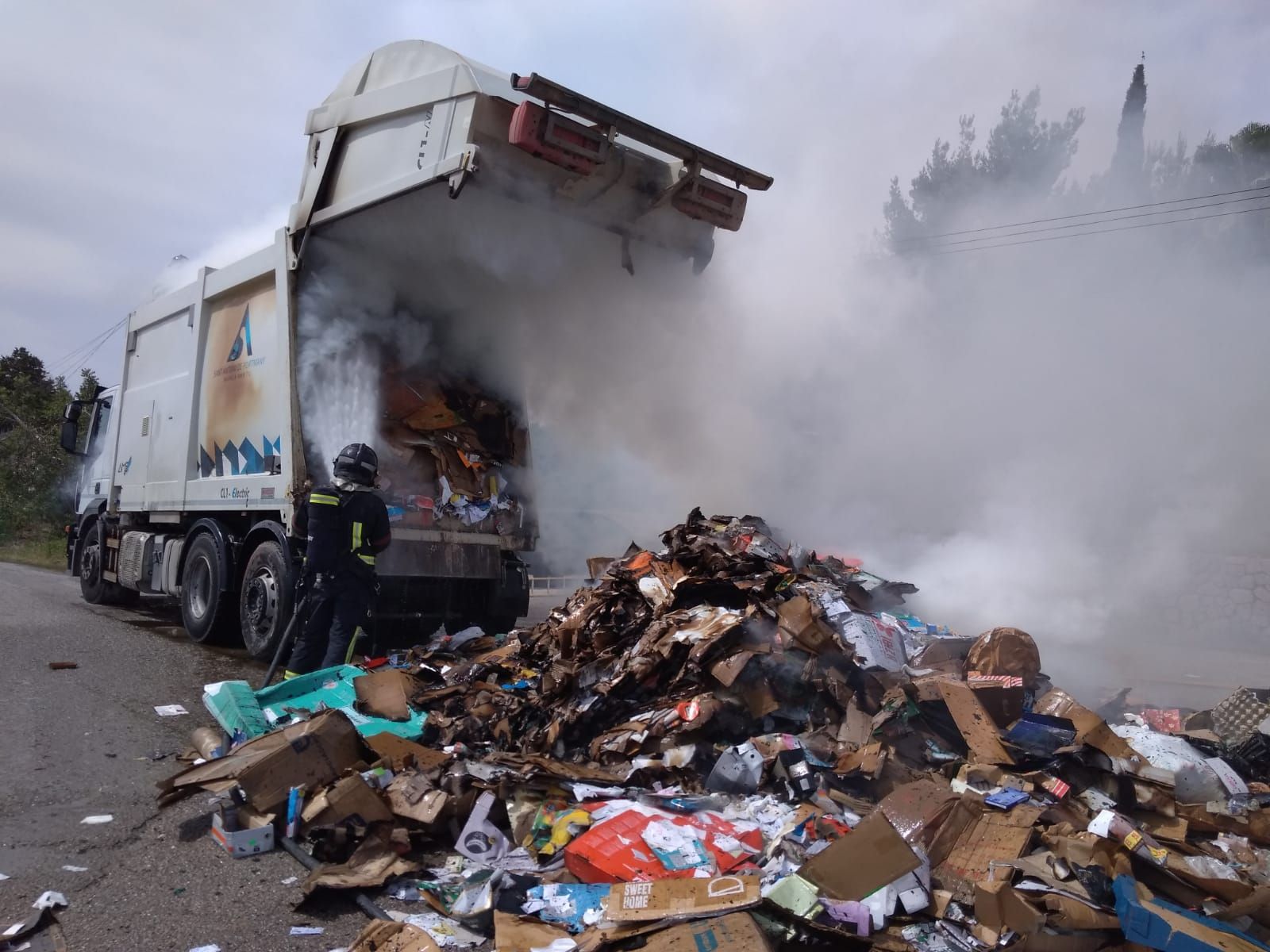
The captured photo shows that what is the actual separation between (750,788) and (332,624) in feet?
9.67

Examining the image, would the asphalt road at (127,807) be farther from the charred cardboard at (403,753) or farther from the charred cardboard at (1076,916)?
the charred cardboard at (1076,916)

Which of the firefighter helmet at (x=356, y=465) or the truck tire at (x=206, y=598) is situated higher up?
the firefighter helmet at (x=356, y=465)

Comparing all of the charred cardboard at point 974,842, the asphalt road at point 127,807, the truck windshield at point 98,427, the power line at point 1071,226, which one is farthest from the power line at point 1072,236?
the truck windshield at point 98,427

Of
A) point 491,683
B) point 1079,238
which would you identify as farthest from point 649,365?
point 1079,238

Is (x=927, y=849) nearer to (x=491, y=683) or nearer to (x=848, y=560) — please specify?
(x=491, y=683)

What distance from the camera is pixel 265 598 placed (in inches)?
233

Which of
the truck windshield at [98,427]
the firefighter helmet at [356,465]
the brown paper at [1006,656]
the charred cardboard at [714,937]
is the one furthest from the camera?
the truck windshield at [98,427]

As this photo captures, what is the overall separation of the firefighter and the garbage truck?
1.01ft

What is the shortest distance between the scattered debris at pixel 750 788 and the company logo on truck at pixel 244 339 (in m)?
3.08

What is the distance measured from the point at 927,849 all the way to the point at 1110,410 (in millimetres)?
9266

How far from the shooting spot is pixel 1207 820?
322cm

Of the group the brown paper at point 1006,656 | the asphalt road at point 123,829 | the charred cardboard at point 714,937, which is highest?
the brown paper at point 1006,656

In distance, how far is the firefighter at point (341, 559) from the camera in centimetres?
498

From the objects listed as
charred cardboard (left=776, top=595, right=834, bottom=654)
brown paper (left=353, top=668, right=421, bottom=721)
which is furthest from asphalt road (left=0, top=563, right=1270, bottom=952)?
charred cardboard (left=776, top=595, right=834, bottom=654)
